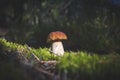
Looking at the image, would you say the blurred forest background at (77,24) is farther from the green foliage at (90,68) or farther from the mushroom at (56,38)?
the green foliage at (90,68)

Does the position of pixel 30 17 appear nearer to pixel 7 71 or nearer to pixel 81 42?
pixel 81 42

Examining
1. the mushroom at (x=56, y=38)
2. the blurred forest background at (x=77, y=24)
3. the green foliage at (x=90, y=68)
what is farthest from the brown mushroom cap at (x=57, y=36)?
the green foliage at (x=90, y=68)

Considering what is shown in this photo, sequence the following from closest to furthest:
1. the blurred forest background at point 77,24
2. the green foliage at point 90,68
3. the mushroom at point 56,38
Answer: the green foliage at point 90,68, the blurred forest background at point 77,24, the mushroom at point 56,38

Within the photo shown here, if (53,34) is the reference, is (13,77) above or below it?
below

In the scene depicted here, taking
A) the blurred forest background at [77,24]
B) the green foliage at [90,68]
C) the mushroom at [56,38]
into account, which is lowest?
the green foliage at [90,68]

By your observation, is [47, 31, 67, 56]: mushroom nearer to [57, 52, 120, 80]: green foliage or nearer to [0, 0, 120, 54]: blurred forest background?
[0, 0, 120, 54]: blurred forest background

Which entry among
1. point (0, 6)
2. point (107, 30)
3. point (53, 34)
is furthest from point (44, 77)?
point (107, 30)

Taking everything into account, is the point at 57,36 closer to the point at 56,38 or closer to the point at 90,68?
the point at 56,38

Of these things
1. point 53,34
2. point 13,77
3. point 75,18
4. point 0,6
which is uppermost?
point 75,18

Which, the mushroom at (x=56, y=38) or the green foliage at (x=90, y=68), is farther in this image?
the mushroom at (x=56, y=38)
